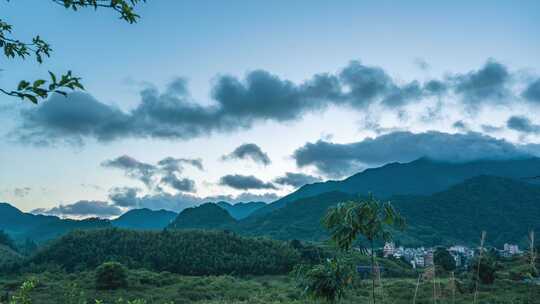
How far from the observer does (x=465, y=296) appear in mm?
41781

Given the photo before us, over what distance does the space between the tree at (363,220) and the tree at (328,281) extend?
34.6 inches

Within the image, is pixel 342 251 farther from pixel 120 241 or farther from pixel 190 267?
pixel 120 241

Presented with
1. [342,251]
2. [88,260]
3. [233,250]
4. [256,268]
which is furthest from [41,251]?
[342,251]

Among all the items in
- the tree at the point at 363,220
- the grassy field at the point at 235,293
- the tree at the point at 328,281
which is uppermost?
the tree at the point at 363,220

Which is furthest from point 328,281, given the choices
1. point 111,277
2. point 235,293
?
point 111,277

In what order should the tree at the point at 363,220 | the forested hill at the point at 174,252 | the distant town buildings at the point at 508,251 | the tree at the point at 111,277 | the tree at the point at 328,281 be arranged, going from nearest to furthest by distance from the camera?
the tree at the point at 363,220 < the tree at the point at 328,281 < the tree at the point at 111,277 < the forested hill at the point at 174,252 < the distant town buildings at the point at 508,251

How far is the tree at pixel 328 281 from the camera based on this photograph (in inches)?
306

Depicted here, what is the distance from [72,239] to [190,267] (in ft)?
124

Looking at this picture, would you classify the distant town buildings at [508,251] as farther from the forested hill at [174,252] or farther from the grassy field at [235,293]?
the grassy field at [235,293]

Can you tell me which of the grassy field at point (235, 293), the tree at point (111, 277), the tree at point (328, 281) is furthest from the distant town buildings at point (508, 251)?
the tree at point (328, 281)

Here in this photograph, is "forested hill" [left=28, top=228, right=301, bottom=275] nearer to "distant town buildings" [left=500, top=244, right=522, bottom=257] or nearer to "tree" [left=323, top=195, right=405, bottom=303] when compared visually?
"distant town buildings" [left=500, top=244, right=522, bottom=257]

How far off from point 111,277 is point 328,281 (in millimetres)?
60165

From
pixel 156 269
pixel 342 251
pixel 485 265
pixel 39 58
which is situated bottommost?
pixel 156 269

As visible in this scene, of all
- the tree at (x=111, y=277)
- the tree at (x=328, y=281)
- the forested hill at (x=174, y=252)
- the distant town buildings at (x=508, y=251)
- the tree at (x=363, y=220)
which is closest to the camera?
the tree at (x=363, y=220)
